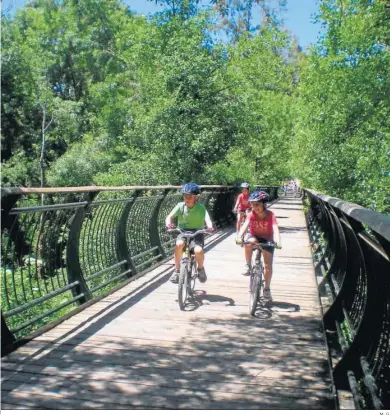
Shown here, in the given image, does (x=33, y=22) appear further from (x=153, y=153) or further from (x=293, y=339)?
(x=293, y=339)

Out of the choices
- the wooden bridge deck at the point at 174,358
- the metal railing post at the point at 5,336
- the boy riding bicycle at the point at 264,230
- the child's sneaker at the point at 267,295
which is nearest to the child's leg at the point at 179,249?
the wooden bridge deck at the point at 174,358

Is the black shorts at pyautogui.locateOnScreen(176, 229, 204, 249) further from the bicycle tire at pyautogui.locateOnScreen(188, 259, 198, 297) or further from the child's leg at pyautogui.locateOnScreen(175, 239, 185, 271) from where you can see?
the bicycle tire at pyautogui.locateOnScreen(188, 259, 198, 297)

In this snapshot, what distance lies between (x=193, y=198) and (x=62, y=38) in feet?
140

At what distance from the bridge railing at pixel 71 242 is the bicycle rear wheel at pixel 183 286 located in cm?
108

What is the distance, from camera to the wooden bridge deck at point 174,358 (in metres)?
3.65

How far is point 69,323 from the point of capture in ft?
17.9

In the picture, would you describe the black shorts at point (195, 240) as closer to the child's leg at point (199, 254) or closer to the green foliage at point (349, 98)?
the child's leg at point (199, 254)

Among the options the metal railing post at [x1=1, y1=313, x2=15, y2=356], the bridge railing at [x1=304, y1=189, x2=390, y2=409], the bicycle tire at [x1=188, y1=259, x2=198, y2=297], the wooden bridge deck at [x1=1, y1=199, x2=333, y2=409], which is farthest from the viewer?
the bicycle tire at [x1=188, y1=259, x2=198, y2=297]

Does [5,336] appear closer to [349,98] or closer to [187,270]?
[187,270]

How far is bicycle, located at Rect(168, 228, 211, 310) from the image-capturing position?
6207 millimetres

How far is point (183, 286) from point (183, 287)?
0.01 m

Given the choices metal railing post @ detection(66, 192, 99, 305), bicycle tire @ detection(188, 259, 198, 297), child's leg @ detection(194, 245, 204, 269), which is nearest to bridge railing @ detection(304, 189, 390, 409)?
bicycle tire @ detection(188, 259, 198, 297)

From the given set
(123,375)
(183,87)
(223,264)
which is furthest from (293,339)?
(183,87)

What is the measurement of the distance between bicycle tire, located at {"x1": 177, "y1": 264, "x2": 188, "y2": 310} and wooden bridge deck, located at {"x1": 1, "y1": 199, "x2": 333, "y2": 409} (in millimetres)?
132
